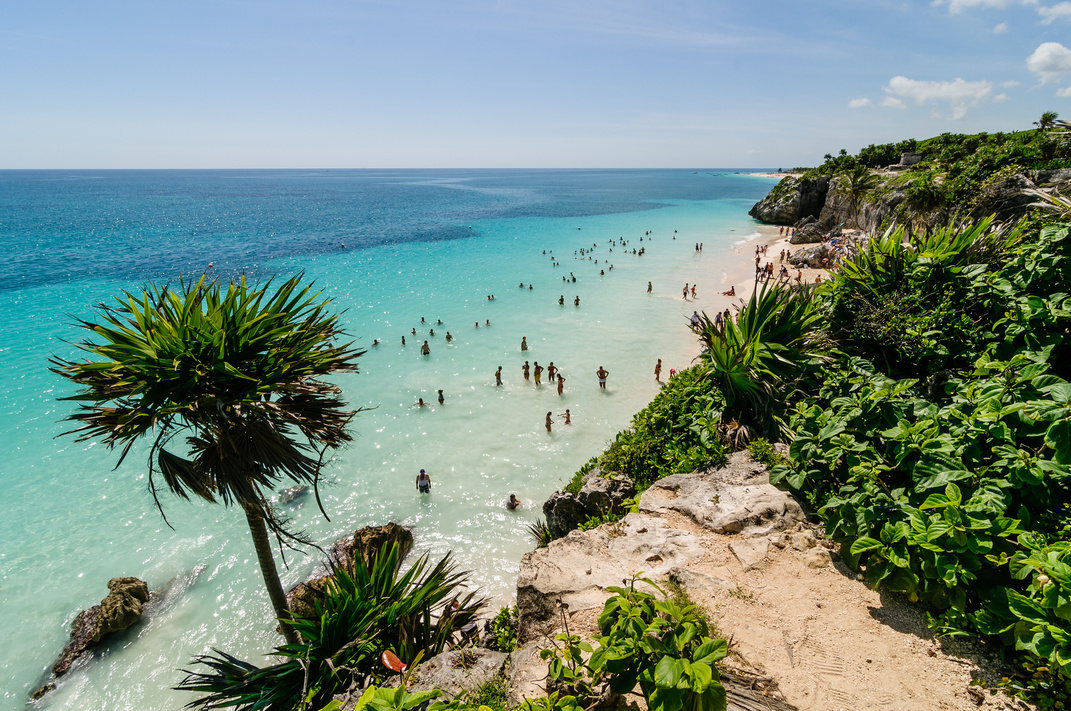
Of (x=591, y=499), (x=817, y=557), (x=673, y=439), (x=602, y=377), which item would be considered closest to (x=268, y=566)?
(x=591, y=499)

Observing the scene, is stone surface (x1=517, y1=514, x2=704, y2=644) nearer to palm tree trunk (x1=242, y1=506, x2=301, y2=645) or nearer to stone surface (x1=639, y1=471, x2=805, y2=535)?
stone surface (x1=639, y1=471, x2=805, y2=535)

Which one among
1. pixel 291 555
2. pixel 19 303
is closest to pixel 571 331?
pixel 291 555

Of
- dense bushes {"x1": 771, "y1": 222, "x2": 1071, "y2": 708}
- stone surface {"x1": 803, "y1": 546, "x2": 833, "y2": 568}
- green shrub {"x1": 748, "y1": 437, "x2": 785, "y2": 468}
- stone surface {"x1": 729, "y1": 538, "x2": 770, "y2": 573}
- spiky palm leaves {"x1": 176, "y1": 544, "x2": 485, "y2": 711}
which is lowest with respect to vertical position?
spiky palm leaves {"x1": 176, "y1": 544, "x2": 485, "y2": 711}

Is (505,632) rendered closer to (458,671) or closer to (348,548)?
(458,671)

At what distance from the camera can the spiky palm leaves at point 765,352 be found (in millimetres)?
7578

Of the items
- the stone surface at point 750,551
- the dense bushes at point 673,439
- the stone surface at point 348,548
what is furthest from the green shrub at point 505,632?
the stone surface at point 348,548

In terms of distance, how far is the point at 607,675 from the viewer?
13.1ft

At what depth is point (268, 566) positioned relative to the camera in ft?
20.7

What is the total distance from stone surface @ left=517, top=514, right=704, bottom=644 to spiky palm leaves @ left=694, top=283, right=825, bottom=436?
2678 mm

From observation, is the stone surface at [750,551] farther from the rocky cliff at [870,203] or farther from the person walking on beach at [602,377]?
the person walking on beach at [602,377]

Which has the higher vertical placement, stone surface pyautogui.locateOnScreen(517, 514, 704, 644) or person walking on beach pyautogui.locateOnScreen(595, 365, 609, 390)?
stone surface pyautogui.locateOnScreen(517, 514, 704, 644)

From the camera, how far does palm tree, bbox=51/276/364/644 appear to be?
5027 mm

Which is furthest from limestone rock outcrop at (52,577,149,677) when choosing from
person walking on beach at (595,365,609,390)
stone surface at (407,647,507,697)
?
person walking on beach at (595,365,609,390)

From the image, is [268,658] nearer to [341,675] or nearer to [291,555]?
[291,555]
